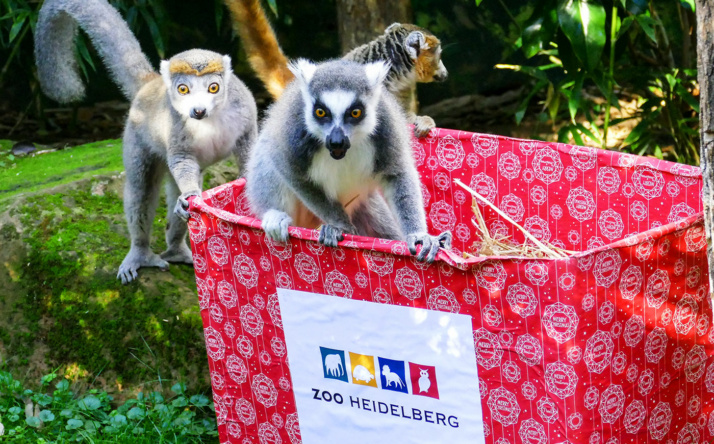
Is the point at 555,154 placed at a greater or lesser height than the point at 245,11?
lesser

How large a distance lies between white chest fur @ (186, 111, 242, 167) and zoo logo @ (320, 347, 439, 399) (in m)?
1.46

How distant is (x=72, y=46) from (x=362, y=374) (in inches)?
113

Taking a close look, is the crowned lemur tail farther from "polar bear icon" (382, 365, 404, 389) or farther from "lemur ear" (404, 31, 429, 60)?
"polar bear icon" (382, 365, 404, 389)

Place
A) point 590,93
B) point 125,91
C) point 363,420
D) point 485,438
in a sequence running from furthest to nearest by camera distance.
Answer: point 590,93, point 125,91, point 363,420, point 485,438

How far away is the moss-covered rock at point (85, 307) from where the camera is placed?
3891mm

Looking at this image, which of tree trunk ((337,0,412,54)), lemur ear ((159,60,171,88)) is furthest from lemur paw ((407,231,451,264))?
tree trunk ((337,0,412,54))

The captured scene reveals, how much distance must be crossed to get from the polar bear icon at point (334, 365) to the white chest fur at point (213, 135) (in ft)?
4.87

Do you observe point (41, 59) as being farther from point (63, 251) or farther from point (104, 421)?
point (104, 421)

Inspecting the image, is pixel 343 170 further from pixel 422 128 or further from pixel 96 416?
pixel 96 416

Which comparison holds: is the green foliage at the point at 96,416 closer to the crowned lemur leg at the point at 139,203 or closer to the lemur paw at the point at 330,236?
the crowned lemur leg at the point at 139,203

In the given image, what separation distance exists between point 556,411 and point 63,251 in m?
2.78

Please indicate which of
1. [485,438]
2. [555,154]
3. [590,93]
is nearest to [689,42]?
[590,93]

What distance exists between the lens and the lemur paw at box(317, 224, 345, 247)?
2670 millimetres

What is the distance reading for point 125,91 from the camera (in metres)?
4.50
